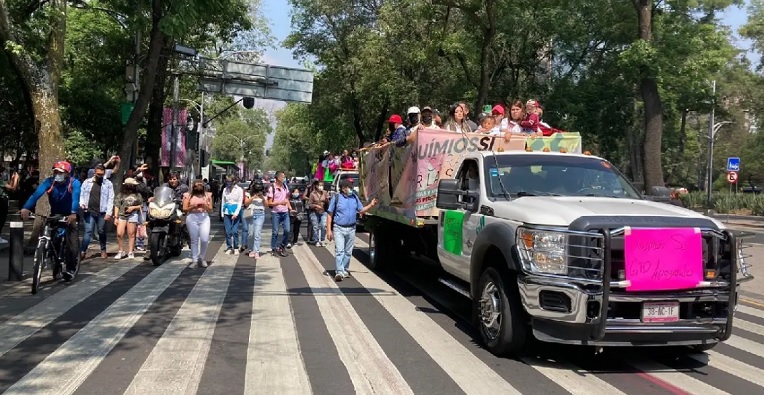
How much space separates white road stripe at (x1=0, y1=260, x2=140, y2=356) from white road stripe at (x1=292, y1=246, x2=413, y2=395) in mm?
3133

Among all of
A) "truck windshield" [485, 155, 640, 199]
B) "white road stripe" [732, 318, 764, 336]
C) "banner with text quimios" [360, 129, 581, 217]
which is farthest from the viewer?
"banner with text quimios" [360, 129, 581, 217]

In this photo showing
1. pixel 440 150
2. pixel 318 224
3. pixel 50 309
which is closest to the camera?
pixel 50 309

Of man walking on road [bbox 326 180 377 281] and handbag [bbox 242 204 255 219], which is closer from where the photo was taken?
man walking on road [bbox 326 180 377 281]

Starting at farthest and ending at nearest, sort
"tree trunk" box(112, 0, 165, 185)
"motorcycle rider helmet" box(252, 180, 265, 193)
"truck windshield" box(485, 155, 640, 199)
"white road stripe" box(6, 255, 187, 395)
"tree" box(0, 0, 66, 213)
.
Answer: "tree trunk" box(112, 0, 165, 185) → "motorcycle rider helmet" box(252, 180, 265, 193) → "tree" box(0, 0, 66, 213) → "truck windshield" box(485, 155, 640, 199) → "white road stripe" box(6, 255, 187, 395)

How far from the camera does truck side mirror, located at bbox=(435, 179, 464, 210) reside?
6965mm

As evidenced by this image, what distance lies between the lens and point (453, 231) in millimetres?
7676

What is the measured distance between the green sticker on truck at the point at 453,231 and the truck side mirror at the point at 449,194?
0.61 feet

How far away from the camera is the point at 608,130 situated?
3130cm

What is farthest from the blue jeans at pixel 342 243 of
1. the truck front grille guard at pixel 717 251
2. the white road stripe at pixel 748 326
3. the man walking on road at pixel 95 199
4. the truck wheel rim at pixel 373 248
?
the truck front grille guard at pixel 717 251

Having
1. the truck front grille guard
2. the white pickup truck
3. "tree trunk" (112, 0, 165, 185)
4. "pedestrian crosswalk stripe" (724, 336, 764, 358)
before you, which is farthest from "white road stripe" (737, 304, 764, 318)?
"tree trunk" (112, 0, 165, 185)

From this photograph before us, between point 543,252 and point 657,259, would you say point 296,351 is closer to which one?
point 543,252

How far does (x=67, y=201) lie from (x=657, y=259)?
27.9 ft

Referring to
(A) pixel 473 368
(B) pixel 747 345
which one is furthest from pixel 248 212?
(B) pixel 747 345

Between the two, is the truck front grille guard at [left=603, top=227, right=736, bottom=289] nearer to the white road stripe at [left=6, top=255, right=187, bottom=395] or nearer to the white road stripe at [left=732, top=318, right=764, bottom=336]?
the white road stripe at [left=732, top=318, right=764, bottom=336]
